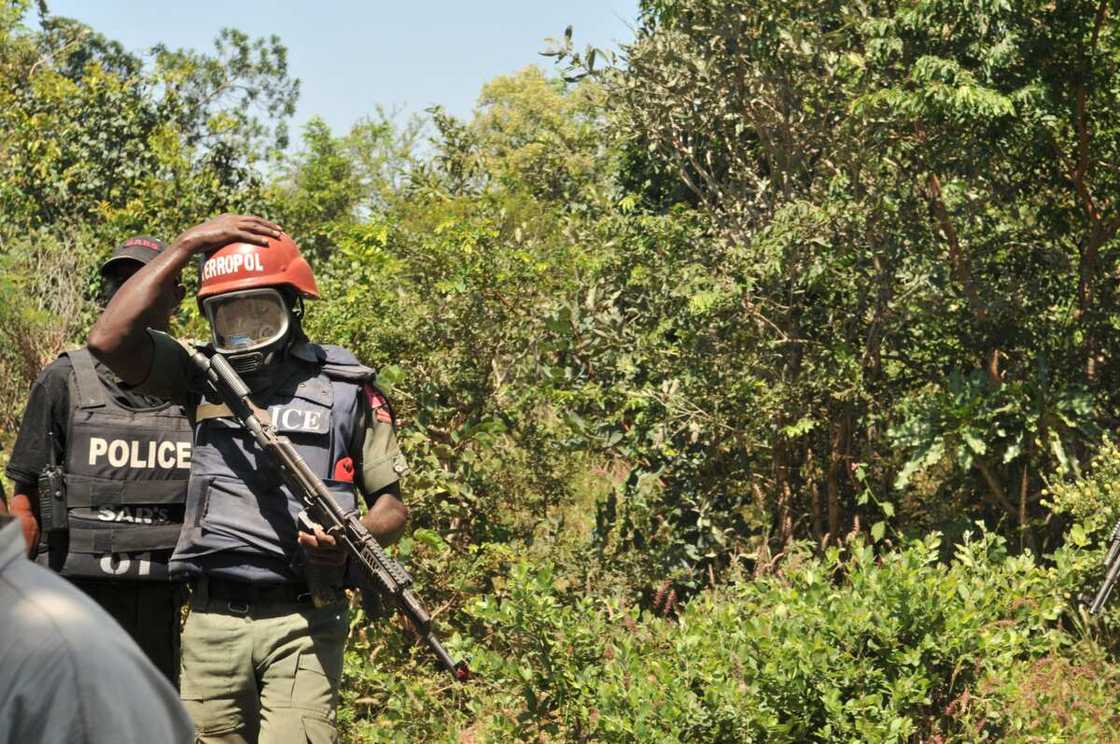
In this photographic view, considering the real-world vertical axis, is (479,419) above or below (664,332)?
below

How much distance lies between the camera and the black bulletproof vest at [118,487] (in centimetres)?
434

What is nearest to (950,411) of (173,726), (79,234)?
(173,726)

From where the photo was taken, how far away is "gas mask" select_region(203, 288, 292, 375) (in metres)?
3.89

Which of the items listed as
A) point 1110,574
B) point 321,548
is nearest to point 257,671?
A: point 321,548

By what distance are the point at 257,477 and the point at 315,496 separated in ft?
0.68

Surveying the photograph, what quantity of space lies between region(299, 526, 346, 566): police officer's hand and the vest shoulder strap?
1070mm

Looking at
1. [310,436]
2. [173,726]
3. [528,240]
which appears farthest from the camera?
[528,240]

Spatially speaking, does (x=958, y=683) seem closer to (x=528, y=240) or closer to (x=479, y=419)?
(x=479, y=419)

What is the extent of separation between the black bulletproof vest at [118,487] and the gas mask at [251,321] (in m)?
0.64

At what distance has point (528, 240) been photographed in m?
8.50

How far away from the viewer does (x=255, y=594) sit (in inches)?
149

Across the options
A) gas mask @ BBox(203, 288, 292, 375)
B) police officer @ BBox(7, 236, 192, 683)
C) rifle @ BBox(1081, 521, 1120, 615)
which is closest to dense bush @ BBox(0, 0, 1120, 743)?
rifle @ BBox(1081, 521, 1120, 615)

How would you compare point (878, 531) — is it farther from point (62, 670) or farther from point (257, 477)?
point (62, 670)

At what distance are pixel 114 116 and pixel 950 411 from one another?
10.3 meters
